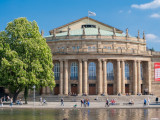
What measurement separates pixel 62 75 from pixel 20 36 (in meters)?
19.9

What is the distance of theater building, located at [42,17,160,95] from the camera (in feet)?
230

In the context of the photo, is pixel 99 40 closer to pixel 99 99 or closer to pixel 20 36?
pixel 99 99

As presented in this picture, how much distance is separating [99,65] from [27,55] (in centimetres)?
2170

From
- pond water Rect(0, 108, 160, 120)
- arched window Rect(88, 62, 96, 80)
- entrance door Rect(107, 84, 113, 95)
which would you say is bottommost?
pond water Rect(0, 108, 160, 120)

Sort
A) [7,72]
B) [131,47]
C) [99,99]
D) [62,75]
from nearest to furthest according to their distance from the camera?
[7,72] → [99,99] → [62,75] → [131,47]

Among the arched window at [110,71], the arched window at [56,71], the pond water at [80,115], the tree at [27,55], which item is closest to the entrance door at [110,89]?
the arched window at [110,71]

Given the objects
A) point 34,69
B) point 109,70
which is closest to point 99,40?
point 109,70

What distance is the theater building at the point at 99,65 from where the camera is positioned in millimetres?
70000

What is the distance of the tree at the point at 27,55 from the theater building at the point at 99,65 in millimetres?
14537

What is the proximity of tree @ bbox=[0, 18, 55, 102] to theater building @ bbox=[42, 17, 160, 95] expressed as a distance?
47.7 ft

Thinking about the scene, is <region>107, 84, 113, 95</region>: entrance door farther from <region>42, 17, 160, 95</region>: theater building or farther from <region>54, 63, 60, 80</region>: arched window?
<region>54, 63, 60, 80</region>: arched window

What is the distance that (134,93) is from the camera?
236ft

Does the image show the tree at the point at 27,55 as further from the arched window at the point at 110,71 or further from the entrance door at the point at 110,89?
the entrance door at the point at 110,89

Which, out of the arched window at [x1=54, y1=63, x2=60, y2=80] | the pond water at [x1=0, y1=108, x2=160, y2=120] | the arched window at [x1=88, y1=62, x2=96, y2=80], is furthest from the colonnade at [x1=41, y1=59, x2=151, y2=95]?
the pond water at [x1=0, y1=108, x2=160, y2=120]
